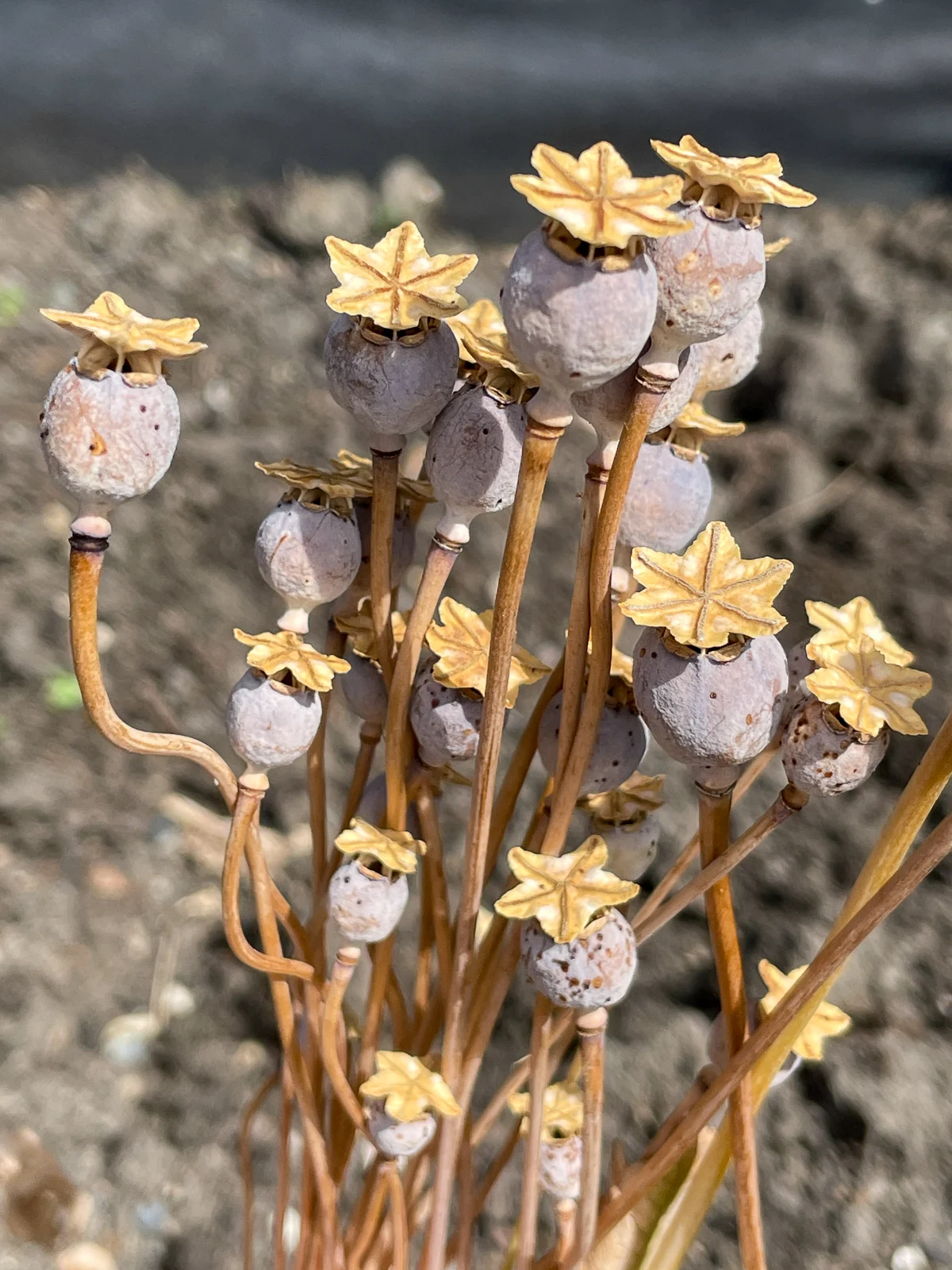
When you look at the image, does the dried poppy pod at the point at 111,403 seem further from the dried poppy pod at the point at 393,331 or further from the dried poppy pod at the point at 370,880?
the dried poppy pod at the point at 370,880

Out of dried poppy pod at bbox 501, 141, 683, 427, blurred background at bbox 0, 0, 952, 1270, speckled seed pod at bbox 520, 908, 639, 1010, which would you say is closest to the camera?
dried poppy pod at bbox 501, 141, 683, 427

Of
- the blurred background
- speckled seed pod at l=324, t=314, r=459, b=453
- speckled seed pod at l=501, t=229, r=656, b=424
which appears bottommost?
the blurred background

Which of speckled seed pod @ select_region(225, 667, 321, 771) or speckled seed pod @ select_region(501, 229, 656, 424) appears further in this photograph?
speckled seed pod @ select_region(225, 667, 321, 771)

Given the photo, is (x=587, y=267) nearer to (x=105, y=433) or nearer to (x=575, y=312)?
(x=575, y=312)

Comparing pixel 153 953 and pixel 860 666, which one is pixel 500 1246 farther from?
pixel 860 666

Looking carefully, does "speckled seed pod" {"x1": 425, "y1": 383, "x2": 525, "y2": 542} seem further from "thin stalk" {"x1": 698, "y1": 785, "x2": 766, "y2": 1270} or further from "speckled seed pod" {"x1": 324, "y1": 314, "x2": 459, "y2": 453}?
"thin stalk" {"x1": 698, "y1": 785, "x2": 766, "y2": 1270}

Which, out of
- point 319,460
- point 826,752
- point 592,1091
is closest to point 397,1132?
point 592,1091

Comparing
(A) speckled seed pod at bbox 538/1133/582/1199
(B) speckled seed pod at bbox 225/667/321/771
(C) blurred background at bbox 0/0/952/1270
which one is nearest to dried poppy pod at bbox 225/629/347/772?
(B) speckled seed pod at bbox 225/667/321/771

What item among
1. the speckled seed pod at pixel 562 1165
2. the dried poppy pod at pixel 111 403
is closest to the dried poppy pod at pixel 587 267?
the dried poppy pod at pixel 111 403
